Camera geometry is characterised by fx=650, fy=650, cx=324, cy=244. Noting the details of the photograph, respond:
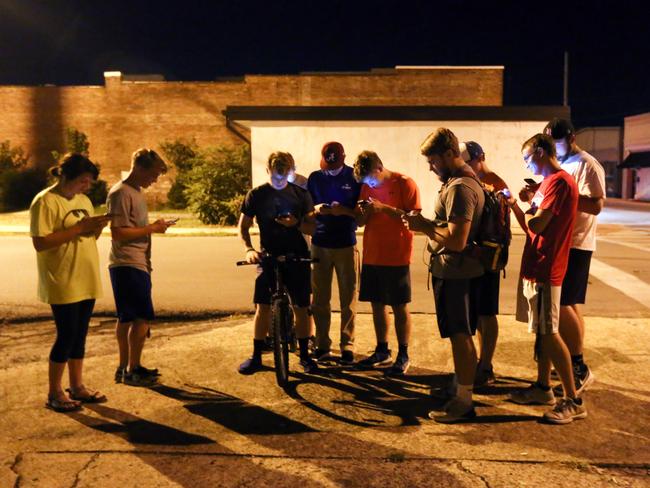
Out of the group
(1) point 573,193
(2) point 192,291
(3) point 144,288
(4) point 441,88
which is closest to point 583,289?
(1) point 573,193

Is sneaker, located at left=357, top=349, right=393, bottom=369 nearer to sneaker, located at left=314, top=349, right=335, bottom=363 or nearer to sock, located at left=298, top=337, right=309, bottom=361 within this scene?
sneaker, located at left=314, top=349, right=335, bottom=363

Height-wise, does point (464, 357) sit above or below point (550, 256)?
below

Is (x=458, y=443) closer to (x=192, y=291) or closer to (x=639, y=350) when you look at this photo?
(x=639, y=350)

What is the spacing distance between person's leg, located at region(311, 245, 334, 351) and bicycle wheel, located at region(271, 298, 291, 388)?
69cm

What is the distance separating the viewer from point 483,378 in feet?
17.2

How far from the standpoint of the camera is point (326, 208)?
5414mm

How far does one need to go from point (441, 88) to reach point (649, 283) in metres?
26.3

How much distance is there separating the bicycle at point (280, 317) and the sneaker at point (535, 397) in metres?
1.77

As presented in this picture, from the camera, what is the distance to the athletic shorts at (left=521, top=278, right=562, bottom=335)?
4355mm

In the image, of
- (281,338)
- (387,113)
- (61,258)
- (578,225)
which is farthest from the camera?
(387,113)

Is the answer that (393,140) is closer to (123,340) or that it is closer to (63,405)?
(123,340)

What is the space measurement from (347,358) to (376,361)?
273 millimetres

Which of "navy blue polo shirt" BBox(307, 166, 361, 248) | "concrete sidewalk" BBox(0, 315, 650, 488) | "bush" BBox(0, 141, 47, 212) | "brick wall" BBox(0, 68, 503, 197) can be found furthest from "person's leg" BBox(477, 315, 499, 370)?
"brick wall" BBox(0, 68, 503, 197)

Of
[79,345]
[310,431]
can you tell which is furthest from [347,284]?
[79,345]
